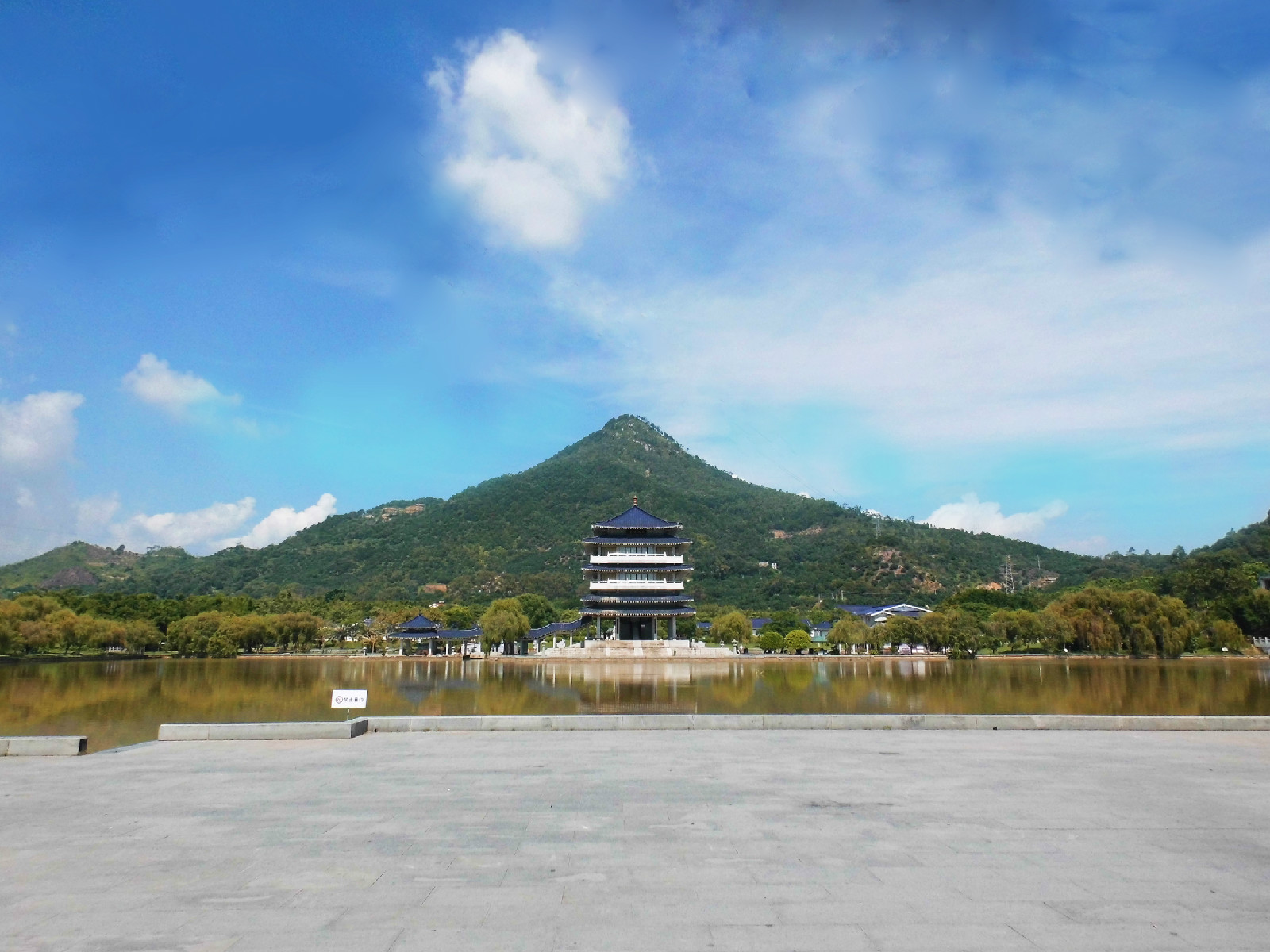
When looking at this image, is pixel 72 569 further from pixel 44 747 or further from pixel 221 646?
pixel 44 747

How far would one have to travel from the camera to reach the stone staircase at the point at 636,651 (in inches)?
1988

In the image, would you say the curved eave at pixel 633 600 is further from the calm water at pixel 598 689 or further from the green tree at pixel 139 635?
the green tree at pixel 139 635

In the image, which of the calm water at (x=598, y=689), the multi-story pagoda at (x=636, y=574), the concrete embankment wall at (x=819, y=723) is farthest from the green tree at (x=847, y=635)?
the concrete embankment wall at (x=819, y=723)

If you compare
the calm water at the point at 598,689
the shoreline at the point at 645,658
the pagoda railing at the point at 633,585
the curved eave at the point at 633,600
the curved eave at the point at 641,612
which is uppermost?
the pagoda railing at the point at 633,585

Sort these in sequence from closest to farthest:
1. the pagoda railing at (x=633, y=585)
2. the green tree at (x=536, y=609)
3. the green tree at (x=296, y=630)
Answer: the green tree at (x=296, y=630) → the pagoda railing at (x=633, y=585) → the green tree at (x=536, y=609)

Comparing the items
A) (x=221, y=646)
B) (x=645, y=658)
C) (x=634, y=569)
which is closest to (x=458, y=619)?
(x=634, y=569)

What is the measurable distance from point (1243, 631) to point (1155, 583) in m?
17.2

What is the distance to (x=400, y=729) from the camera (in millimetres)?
12125

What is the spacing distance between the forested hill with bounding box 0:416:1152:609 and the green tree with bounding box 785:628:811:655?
112 ft

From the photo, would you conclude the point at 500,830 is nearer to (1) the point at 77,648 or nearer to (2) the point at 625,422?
(1) the point at 77,648

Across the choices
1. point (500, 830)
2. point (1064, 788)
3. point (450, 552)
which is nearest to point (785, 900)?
point (500, 830)

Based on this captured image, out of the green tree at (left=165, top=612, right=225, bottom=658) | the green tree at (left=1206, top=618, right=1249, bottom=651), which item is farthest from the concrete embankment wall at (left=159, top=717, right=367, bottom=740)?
the green tree at (left=1206, top=618, right=1249, bottom=651)

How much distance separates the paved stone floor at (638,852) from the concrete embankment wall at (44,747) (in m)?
0.36

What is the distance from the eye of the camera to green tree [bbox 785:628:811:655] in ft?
177
